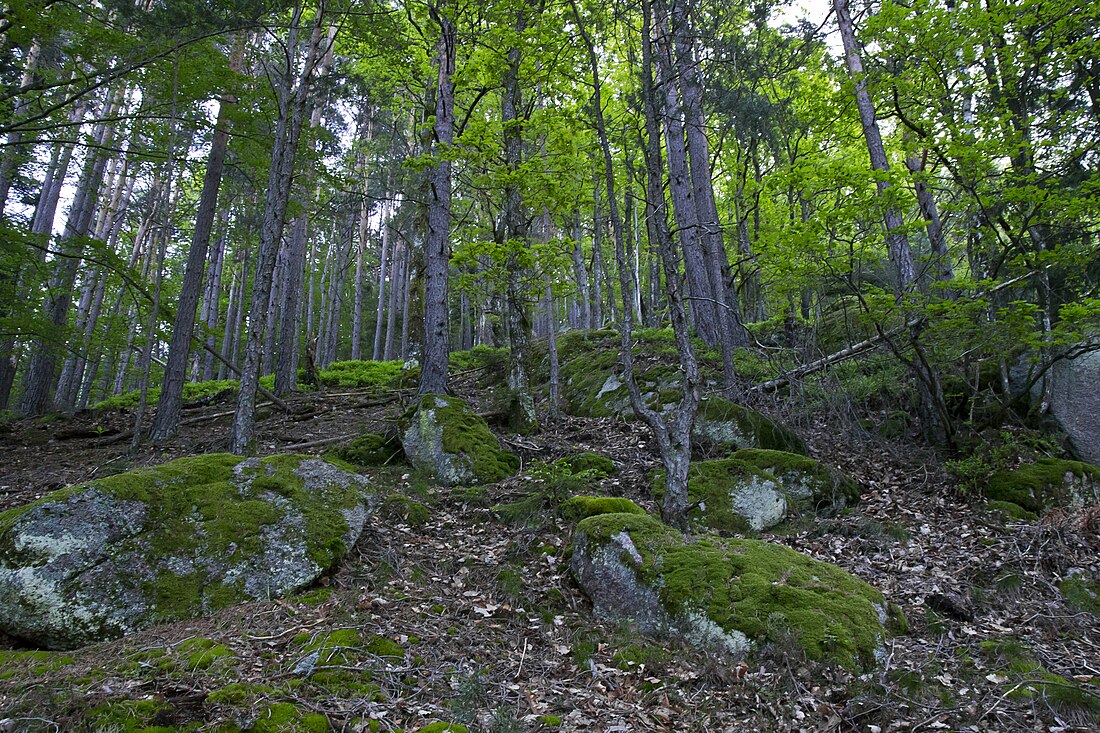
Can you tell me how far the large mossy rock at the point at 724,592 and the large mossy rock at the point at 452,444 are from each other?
2.54 m

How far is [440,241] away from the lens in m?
9.39

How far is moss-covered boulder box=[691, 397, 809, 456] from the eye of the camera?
8.44 metres

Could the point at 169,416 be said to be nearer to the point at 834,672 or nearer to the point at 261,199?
the point at 261,199

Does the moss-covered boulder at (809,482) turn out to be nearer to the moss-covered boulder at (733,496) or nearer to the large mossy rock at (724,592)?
the moss-covered boulder at (733,496)

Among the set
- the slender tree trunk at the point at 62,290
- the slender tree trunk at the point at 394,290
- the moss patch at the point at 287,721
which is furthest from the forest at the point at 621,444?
the slender tree trunk at the point at 394,290

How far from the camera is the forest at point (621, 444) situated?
12.3ft

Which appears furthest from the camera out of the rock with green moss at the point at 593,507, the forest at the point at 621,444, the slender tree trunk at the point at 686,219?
the slender tree trunk at the point at 686,219

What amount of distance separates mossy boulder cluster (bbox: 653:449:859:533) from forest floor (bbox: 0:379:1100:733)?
287mm

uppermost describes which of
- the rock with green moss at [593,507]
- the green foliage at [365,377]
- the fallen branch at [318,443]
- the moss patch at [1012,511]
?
the green foliage at [365,377]

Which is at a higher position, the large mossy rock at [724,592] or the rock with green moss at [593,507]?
the rock with green moss at [593,507]

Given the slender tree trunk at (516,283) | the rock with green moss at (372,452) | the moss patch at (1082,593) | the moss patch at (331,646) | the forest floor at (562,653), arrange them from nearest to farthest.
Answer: the forest floor at (562,653)
the moss patch at (331,646)
the moss patch at (1082,593)
the rock with green moss at (372,452)
the slender tree trunk at (516,283)

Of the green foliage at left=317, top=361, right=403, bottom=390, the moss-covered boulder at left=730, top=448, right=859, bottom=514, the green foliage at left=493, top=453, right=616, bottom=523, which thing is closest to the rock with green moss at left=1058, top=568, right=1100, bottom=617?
the moss-covered boulder at left=730, top=448, right=859, bottom=514

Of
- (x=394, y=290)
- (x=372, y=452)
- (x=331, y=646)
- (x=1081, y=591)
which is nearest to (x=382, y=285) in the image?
(x=394, y=290)

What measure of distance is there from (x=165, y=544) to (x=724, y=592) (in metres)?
4.53
